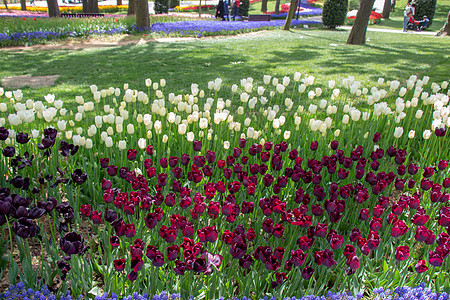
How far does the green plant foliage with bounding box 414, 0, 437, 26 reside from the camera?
24.6 meters

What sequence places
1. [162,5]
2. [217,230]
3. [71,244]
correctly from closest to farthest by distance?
1. [71,244]
2. [217,230]
3. [162,5]

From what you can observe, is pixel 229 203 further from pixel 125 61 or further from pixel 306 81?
pixel 125 61

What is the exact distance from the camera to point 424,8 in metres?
24.8

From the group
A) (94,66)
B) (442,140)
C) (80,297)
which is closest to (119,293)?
(80,297)

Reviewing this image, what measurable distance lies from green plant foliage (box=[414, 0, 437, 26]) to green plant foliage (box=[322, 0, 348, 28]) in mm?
6777

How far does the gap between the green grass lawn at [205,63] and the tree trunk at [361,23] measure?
1.53 feet

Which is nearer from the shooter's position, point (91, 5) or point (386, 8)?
point (91, 5)

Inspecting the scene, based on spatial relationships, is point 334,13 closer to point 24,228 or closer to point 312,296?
point 312,296

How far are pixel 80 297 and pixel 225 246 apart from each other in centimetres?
84

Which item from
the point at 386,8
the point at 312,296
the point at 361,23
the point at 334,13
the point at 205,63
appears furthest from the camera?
the point at 386,8

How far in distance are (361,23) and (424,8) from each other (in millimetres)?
15646

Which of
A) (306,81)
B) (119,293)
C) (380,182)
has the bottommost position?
(119,293)

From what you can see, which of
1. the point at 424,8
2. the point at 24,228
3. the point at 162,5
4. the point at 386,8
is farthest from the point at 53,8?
the point at 386,8

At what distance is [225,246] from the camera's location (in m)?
2.24
